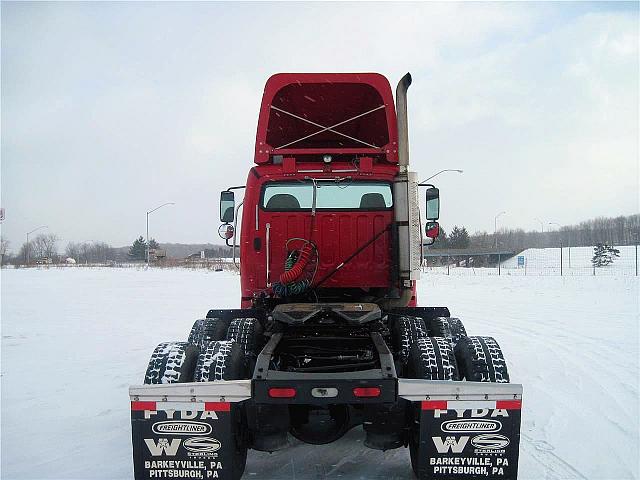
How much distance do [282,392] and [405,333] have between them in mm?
1555

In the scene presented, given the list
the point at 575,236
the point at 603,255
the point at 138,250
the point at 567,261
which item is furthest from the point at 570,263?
the point at 138,250

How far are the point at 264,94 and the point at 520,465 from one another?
4.56 metres

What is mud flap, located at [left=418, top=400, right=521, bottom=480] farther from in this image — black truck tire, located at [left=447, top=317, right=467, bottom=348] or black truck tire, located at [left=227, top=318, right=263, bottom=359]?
black truck tire, located at [left=227, top=318, right=263, bottom=359]

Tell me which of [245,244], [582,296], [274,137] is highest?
[274,137]

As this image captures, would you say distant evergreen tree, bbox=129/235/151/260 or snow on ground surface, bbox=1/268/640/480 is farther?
distant evergreen tree, bbox=129/235/151/260

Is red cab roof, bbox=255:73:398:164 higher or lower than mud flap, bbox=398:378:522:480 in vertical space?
higher

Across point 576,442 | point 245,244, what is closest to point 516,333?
point 576,442

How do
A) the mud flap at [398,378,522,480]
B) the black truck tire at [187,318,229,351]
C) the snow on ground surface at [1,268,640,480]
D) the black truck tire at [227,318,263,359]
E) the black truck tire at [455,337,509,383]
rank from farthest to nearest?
the black truck tire at [187,318,229,351] → the black truck tire at [227,318,263,359] → the snow on ground surface at [1,268,640,480] → the black truck tire at [455,337,509,383] → the mud flap at [398,378,522,480]

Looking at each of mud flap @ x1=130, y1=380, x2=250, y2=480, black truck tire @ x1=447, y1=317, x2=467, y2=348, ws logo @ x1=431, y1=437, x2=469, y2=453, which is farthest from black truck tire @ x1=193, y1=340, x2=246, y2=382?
black truck tire @ x1=447, y1=317, x2=467, y2=348

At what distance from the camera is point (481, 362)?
3.93 metres

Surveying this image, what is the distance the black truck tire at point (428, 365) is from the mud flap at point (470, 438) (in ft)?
0.47

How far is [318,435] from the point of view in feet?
13.5

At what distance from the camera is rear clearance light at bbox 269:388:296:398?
3.57 metres

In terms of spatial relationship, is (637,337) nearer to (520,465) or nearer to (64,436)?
(520,465)
